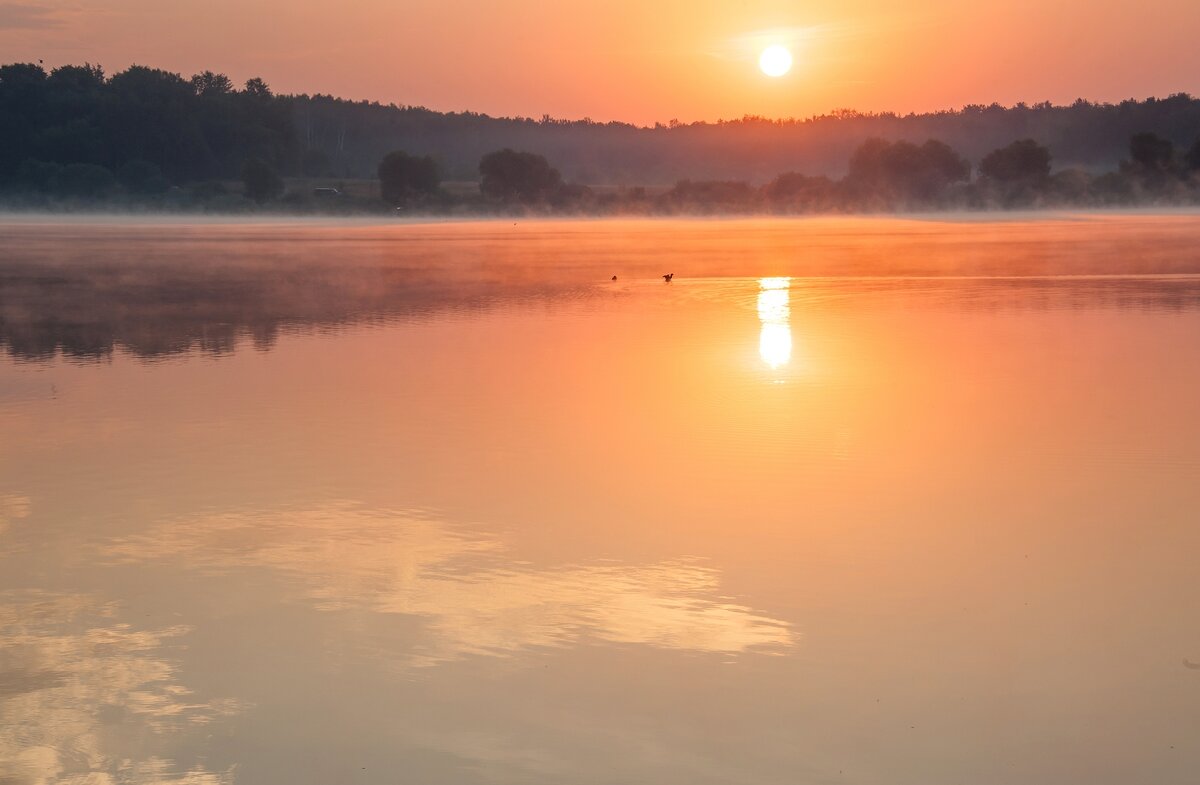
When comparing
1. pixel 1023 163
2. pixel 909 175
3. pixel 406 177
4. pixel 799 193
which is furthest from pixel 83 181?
pixel 1023 163

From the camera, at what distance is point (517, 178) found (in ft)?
409

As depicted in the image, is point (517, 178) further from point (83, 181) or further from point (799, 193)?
point (83, 181)

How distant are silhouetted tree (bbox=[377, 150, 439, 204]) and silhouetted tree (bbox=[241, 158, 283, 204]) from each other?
9.77 m

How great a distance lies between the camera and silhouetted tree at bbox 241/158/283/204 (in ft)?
398

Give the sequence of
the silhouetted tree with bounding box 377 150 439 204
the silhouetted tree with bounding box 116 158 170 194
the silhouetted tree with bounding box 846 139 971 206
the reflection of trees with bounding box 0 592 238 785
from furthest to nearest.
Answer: the silhouetted tree with bounding box 846 139 971 206, the silhouetted tree with bounding box 116 158 170 194, the silhouetted tree with bounding box 377 150 439 204, the reflection of trees with bounding box 0 592 238 785

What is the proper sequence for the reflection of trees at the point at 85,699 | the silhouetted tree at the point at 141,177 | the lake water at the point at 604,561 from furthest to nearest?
the silhouetted tree at the point at 141,177 → the lake water at the point at 604,561 → the reflection of trees at the point at 85,699

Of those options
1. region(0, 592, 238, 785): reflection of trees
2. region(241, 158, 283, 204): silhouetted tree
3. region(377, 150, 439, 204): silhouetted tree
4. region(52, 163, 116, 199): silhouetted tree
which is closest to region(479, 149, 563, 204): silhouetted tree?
region(377, 150, 439, 204): silhouetted tree

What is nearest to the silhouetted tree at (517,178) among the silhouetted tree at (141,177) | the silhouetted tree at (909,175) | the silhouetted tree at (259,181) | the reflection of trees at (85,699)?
the silhouetted tree at (259,181)

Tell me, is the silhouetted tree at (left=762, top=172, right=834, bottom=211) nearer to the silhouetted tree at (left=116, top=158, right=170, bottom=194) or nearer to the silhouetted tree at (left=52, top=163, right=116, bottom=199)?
the silhouetted tree at (left=116, top=158, right=170, bottom=194)

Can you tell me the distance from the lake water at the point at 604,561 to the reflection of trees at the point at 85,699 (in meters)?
0.02

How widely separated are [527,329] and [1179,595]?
13792 millimetres

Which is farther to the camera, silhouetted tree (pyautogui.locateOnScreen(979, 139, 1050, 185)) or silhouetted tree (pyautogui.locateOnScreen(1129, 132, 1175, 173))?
silhouetted tree (pyautogui.locateOnScreen(979, 139, 1050, 185))

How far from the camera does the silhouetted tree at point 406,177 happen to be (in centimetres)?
12038

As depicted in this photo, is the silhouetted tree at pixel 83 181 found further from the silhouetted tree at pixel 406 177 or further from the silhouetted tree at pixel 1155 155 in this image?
the silhouetted tree at pixel 1155 155
